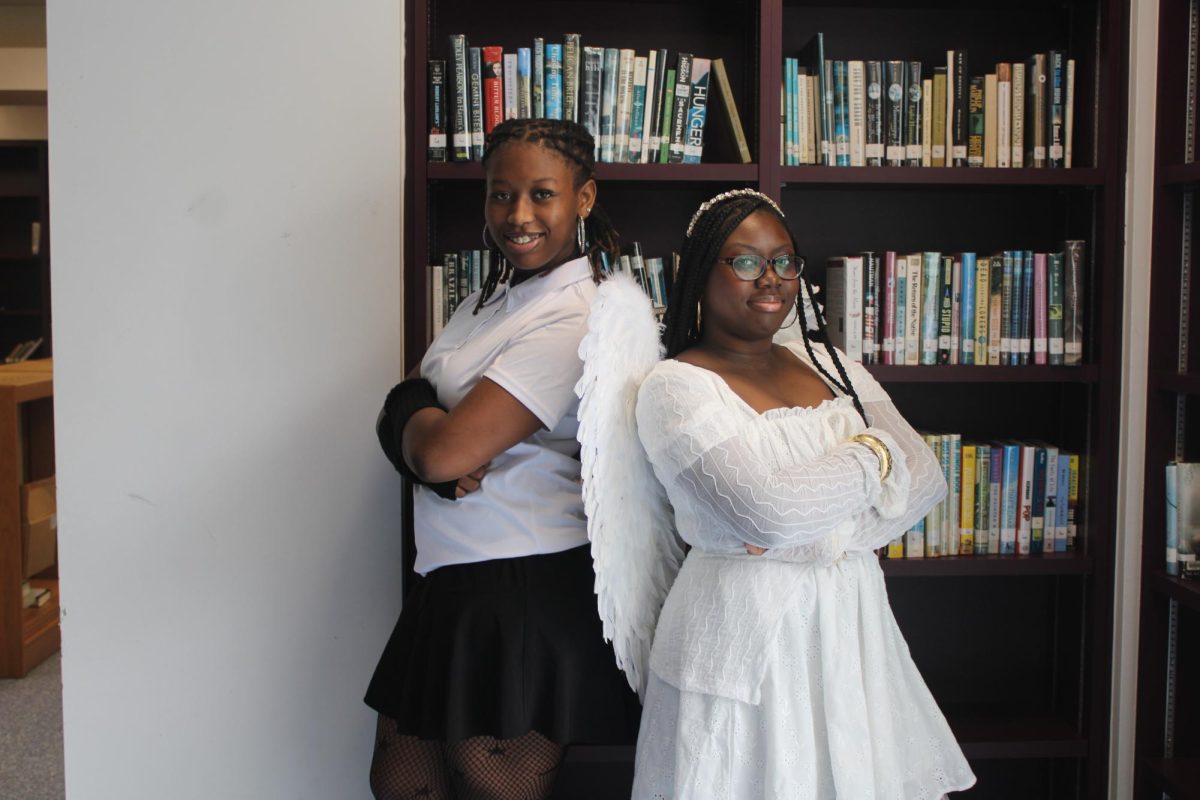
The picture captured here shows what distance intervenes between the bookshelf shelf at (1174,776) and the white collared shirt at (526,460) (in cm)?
135

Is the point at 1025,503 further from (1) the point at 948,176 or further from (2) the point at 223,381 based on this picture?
(2) the point at 223,381

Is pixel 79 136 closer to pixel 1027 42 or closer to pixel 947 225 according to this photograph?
pixel 947 225

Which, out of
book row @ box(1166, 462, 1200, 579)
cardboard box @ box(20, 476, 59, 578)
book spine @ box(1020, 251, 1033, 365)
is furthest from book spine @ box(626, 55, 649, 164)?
cardboard box @ box(20, 476, 59, 578)

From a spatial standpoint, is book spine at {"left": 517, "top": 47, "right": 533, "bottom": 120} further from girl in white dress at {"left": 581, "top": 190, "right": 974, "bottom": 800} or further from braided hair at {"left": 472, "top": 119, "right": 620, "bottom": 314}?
girl in white dress at {"left": 581, "top": 190, "right": 974, "bottom": 800}

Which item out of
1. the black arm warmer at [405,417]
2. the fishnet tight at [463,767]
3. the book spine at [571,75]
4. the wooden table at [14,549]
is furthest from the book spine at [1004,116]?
the wooden table at [14,549]

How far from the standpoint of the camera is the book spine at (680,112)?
2.21m

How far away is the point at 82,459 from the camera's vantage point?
2.13 meters

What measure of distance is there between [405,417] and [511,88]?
88 cm

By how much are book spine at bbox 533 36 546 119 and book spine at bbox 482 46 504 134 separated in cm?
7

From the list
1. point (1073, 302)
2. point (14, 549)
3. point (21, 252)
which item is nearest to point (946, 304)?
point (1073, 302)

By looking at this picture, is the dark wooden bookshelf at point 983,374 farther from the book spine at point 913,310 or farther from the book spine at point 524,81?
the book spine at point 524,81

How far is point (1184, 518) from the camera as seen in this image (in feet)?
7.07

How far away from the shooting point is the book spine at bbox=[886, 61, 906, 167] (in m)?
2.26

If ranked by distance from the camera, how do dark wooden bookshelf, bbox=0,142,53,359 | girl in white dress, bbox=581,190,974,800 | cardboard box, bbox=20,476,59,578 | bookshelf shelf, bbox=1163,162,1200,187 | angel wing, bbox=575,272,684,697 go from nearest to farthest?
girl in white dress, bbox=581,190,974,800, angel wing, bbox=575,272,684,697, bookshelf shelf, bbox=1163,162,1200,187, cardboard box, bbox=20,476,59,578, dark wooden bookshelf, bbox=0,142,53,359
